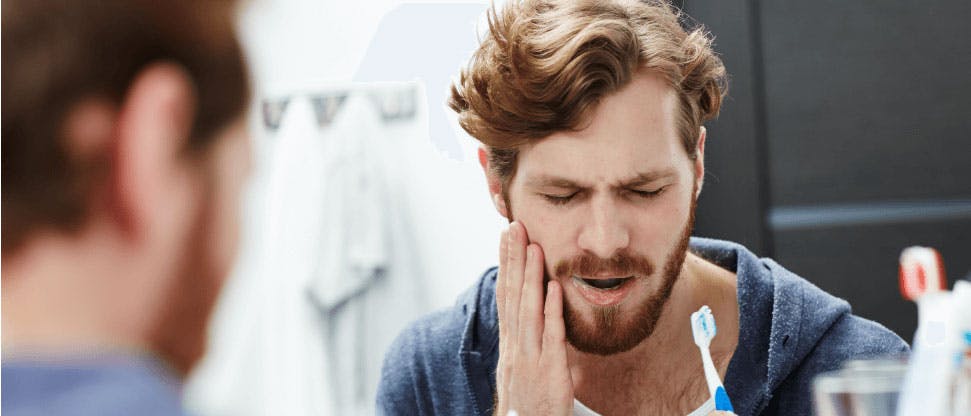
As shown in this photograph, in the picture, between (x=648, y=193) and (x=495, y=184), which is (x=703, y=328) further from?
(x=495, y=184)

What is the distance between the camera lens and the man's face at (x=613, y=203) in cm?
118

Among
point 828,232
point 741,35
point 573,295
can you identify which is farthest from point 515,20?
point 828,232

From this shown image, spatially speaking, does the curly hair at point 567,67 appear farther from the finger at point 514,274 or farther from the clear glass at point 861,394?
the clear glass at point 861,394

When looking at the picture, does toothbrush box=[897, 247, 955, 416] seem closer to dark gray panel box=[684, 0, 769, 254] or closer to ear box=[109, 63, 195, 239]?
ear box=[109, 63, 195, 239]

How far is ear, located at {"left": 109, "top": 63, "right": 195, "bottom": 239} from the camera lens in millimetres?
383

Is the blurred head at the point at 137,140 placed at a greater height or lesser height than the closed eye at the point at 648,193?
greater

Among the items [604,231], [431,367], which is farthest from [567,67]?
[431,367]

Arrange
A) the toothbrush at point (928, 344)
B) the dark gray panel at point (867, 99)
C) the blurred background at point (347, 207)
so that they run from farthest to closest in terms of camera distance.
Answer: the blurred background at point (347, 207) < the dark gray panel at point (867, 99) < the toothbrush at point (928, 344)

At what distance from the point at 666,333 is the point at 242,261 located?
3.40 ft

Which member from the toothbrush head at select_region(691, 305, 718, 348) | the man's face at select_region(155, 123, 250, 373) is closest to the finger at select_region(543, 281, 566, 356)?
the toothbrush head at select_region(691, 305, 718, 348)

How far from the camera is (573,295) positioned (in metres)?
1.24

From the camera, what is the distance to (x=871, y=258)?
66.6 inches

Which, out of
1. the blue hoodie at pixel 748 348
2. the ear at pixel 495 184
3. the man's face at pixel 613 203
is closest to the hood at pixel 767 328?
the blue hoodie at pixel 748 348

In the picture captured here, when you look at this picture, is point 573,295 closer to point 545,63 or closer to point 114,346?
point 545,63
